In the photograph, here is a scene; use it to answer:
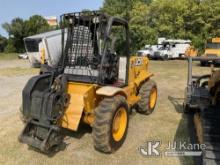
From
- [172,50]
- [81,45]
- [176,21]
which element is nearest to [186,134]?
[81,45]

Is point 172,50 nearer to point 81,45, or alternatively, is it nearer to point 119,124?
point 81,45

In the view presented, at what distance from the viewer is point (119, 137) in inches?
198

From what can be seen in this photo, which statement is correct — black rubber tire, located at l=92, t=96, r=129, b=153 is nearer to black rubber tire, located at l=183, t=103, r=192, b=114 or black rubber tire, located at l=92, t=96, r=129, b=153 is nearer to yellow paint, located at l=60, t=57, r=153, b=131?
yellow paint, located at l=60, t=57, r=153, b=131

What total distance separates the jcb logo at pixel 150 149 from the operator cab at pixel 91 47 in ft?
4.48

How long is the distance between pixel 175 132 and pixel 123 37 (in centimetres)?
231

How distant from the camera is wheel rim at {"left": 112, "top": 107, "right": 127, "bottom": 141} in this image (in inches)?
192

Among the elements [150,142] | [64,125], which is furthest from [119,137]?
[64,125]

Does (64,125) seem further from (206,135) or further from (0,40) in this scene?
(0,40)

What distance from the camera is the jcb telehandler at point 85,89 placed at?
455 centimetres

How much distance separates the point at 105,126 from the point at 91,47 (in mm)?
1729

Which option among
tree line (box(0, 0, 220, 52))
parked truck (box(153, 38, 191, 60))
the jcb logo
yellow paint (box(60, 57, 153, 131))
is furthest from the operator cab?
parked truck (box(153, 38, 191, 60))

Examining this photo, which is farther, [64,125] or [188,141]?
[188,141]

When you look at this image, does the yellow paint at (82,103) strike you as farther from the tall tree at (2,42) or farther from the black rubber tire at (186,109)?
the tall tree at (2,42)

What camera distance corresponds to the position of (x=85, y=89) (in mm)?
5027
